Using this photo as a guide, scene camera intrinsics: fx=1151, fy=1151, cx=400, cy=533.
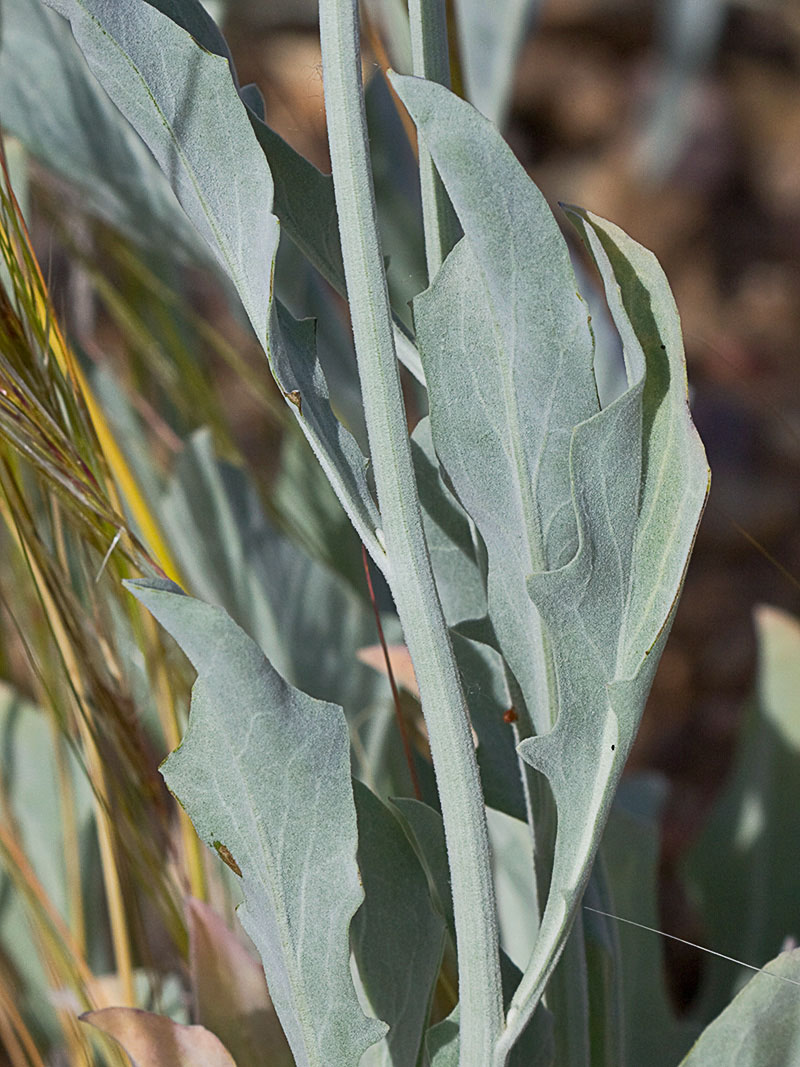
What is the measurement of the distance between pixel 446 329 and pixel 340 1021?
108mm

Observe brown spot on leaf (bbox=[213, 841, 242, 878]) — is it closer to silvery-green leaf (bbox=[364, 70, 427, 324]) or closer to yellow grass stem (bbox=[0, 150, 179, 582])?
yellow grass stem (bbox=[0, 150, 179, 582])

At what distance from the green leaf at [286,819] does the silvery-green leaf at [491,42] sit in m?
0.28

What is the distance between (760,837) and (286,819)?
0.87ft

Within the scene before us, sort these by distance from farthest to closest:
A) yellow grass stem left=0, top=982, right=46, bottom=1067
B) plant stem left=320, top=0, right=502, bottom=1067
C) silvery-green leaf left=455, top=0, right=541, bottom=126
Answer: silvery-green leaf left=455, top=0, right=541, bottom=126 → yellow grass stem left=0, top=982, right=46, bottom=1067 → plant stem left=320, top=0, right=502, bottom=1067

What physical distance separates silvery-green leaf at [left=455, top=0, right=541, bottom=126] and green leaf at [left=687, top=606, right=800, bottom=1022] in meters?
0.20

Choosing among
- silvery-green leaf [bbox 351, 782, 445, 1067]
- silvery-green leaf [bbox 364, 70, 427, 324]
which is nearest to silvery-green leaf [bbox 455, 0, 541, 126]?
silvery-green leaf [bbox 364, 70, 427, 324]

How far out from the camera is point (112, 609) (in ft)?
0.92

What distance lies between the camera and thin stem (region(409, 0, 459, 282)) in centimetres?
18

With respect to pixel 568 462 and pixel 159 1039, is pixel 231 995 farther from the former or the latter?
pixel 568 462

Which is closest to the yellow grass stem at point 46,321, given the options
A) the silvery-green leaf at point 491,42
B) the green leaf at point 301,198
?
the green leaf at point 301,198

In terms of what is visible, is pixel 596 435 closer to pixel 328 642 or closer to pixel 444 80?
→ pixel 444 80

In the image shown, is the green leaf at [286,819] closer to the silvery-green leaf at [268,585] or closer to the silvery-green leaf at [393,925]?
the silvery-green leaf at [393,925]

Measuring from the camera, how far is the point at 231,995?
238mm

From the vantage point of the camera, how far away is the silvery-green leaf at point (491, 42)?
15.1 inches
